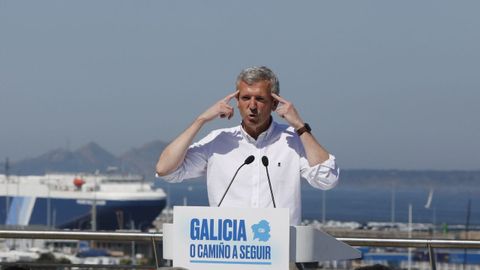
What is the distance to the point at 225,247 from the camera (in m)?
4.64

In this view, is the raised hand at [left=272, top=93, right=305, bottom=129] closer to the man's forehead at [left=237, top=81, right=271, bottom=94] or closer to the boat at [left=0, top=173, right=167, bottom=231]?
the man's forehead at [left=237, top=81, right=271, bottom=94]

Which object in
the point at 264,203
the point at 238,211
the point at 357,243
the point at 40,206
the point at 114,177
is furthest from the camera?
the point at 114,177

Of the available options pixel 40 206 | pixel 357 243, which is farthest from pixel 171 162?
pixel 40 206

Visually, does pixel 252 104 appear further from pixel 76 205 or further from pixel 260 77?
pixel 76 205

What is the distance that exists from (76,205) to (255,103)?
92205 mm

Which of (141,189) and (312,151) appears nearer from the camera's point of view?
(312,151)

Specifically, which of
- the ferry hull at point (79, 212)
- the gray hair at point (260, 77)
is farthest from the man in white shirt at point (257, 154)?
the ferry hull at point (79, 212)

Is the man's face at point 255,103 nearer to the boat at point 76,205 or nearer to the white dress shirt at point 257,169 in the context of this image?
the white dress shirt at point 257,169

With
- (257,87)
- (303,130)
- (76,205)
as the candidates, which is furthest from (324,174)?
(76,205)

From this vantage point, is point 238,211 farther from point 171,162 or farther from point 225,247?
point 171,162

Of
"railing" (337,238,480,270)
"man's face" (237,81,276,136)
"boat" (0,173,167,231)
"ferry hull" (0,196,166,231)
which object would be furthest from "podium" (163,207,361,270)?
"ferry hull" (0,196,166,231)

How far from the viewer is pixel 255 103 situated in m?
4.86

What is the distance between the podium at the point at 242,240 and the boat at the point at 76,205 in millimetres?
89834

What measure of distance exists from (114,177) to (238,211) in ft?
334
